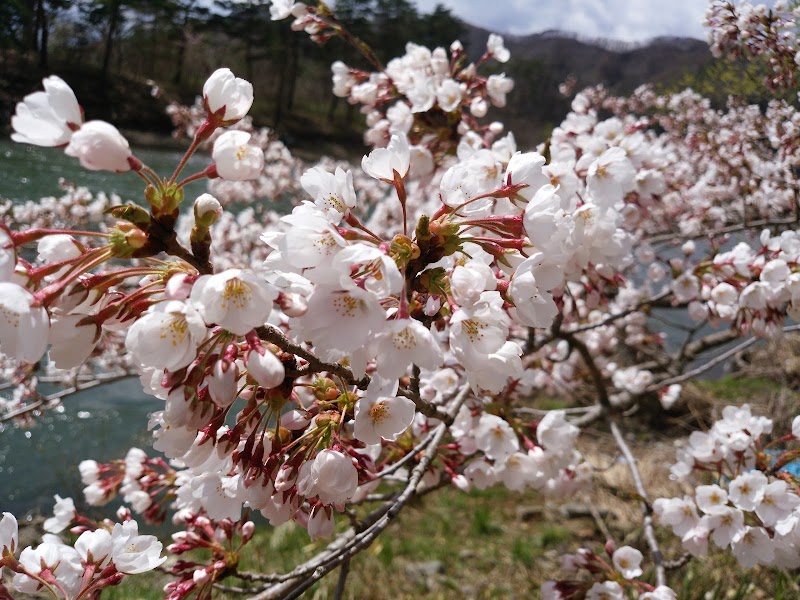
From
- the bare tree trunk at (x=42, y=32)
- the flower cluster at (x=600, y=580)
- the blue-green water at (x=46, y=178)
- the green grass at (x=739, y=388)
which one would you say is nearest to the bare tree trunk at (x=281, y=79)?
the bare tree trunk at (x=42, y=32)

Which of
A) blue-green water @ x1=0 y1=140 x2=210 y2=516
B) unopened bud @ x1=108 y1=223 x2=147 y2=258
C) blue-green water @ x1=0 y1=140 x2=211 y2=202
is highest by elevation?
unopened bud @ x1=108 y1=223 x2=147 y2=258

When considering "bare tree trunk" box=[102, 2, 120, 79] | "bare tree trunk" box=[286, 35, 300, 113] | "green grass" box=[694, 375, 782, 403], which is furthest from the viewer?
"bare tree trunk" box=[286, 35, 300, 113]

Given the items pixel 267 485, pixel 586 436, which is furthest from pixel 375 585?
pixel 586 436

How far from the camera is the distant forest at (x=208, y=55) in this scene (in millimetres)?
15141

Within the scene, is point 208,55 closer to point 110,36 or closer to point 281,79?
point 281,79

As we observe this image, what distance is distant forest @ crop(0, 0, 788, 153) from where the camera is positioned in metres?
15.1

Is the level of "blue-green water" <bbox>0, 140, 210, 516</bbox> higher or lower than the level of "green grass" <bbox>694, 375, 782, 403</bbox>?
lower

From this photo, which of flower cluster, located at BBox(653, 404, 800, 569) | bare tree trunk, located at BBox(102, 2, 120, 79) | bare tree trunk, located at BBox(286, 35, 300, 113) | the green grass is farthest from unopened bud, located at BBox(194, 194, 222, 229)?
bare tree trunk, located at BBox(286, 35, 300, 113)

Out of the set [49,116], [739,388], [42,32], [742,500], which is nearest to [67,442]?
[49,116]

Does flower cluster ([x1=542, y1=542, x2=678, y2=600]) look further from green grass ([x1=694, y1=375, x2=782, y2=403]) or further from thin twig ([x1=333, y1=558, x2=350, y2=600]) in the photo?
green grass ([x1=694, y1=375, x2=782, y2=403])

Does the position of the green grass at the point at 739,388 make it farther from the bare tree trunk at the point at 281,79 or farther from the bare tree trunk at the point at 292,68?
the bare tree trunk at the point at 292,68

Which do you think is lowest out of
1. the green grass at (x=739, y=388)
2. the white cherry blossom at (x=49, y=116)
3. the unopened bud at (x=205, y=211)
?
the green grass at (x=739, y=388)

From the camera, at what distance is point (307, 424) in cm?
80

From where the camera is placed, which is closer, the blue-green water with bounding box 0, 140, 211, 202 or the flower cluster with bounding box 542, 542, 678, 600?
the flower cluster with bounding box 542, 542, 678, 600
